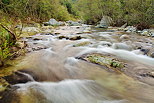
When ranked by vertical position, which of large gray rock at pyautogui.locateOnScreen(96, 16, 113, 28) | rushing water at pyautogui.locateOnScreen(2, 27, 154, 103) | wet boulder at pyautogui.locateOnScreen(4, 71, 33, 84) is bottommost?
rushing water at pyautogui.locateOnScreen(2, 27, 154, 103)

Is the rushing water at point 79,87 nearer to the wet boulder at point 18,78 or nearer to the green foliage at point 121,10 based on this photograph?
the wet boulder at point 18,78

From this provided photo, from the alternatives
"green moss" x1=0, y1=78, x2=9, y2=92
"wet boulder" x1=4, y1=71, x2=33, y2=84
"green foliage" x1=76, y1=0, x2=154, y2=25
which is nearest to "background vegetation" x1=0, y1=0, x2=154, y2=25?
"green foliage" x1=76, y1=0, x2=154, y2=25

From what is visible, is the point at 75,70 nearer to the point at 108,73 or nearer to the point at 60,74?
the point at 60,74

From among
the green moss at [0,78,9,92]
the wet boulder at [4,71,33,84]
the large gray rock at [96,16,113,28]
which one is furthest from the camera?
the large gray rock at [96,16,113,28]

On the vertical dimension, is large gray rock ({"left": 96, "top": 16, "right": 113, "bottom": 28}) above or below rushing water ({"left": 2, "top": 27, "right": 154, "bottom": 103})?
above

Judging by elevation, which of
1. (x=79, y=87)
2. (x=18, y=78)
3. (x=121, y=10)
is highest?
(x=121, y=10)

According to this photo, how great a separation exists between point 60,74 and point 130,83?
1.48m

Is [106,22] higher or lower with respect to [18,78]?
higher

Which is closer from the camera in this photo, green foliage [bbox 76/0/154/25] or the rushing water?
the rushing water

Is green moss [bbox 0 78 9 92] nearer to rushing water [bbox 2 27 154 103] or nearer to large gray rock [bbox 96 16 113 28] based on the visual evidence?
rushing water [bbox 2 27 154 103]

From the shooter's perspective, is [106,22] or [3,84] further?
[106,22]

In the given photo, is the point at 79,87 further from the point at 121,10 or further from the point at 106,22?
the point at 106,22

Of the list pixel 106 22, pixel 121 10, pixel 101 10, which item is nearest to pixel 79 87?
pixel 121 10

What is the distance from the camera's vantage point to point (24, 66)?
9.72 feet
